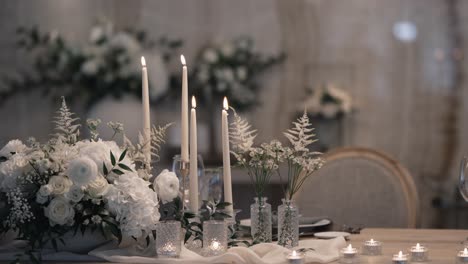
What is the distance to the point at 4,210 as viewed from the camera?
1.70m

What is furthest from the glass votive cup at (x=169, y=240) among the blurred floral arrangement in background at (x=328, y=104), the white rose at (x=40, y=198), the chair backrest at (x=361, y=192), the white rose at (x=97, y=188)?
the blurred floral arrangement in background at (x=328, y=104)

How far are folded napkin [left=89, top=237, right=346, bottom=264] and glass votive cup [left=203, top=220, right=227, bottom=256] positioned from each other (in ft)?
0.10

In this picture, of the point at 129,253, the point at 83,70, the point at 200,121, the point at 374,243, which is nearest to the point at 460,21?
the point at 200,121

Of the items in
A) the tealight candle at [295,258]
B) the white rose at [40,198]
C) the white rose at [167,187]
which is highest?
the white rose at [167,187]

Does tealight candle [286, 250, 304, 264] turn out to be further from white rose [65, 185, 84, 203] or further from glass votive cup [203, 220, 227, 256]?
white rose [65, 185, 84, 203]

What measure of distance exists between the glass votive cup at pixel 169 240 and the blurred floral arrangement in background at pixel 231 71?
9.01 feet

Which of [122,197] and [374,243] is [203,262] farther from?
[374,243]

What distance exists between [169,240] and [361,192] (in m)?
1.12

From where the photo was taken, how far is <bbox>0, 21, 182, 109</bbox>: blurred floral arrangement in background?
4.38 meters

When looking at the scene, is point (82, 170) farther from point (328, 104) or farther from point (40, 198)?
point (328, 104)

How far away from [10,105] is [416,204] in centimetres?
271

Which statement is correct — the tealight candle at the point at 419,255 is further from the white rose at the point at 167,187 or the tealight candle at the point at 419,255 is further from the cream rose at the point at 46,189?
the cream rose at the point at 46,189

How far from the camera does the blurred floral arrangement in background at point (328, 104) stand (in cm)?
434

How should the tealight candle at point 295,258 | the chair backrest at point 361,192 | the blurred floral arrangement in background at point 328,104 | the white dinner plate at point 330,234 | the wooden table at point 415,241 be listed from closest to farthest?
1. the tealight candle at point 295,258
2. the wooden table at point 415,241
3. the white dinner plate at point 330,234
4. the chair backrest at point 361,192
5. the blurred floral arrangement in background at point 328,104
